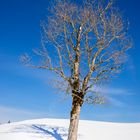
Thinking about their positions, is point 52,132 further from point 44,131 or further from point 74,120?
point 74,120

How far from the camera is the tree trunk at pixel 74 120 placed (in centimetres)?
1844

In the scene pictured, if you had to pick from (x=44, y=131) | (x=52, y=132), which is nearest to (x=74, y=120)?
(x=52, y=132)

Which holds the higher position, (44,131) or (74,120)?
(44,131)

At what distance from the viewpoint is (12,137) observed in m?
20.9

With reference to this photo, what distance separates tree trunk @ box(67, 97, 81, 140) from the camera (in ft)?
60.5

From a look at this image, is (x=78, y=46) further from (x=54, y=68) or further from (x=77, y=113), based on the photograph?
(x=77, y=113)

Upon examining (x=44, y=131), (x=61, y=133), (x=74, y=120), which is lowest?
(x=74, y=120)

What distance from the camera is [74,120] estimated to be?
60.7ft

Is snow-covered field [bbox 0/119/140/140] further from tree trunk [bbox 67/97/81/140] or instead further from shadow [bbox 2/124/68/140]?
tree trunk [bbox 67/97/81/140]

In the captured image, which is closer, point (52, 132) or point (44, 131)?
point (52, 132)

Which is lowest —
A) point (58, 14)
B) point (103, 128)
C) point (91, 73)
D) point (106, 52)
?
point (103, 128)

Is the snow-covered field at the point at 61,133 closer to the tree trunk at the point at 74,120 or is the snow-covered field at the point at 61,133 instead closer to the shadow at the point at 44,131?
the shadow at the point at 44,131

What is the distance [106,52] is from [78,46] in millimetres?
1790

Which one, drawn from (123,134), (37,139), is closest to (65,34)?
(37,139)
